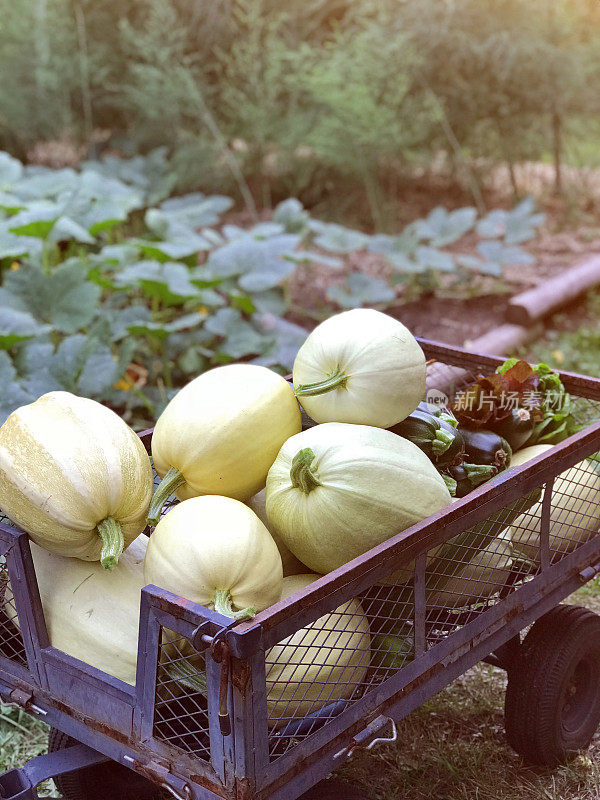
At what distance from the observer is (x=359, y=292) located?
15.9 ft

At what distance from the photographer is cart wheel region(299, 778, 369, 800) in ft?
5.18

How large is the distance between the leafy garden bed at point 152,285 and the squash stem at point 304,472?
1.46m

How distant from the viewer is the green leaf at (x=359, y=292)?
4742 millimetres

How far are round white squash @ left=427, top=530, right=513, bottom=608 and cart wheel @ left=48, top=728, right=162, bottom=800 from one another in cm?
77

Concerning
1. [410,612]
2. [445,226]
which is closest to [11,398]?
[410,612]

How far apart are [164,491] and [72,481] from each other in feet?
0.68

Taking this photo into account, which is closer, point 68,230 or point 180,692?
point 180,692

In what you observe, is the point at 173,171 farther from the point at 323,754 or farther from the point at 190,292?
the point at 323,754

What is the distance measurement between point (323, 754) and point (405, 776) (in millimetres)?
753

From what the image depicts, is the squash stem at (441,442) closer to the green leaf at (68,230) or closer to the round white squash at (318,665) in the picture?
the round white squash at (318,665)

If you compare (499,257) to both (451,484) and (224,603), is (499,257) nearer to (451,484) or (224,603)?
(451,484)

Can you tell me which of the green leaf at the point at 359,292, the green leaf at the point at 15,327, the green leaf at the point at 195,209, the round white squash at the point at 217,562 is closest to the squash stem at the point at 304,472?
the round white squash at the point at 217,562

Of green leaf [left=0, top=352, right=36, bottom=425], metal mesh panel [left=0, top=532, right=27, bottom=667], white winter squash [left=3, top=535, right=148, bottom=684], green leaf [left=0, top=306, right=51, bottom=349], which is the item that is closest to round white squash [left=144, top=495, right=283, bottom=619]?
white winter squash [left=3, top=535, right=148, bottom=684]

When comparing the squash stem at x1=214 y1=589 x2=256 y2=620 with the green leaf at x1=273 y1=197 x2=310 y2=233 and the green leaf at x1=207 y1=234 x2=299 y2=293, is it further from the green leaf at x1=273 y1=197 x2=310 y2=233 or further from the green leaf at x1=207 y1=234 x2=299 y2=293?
the green leaf at x1=273 y1=197 x2=310 y2=233
